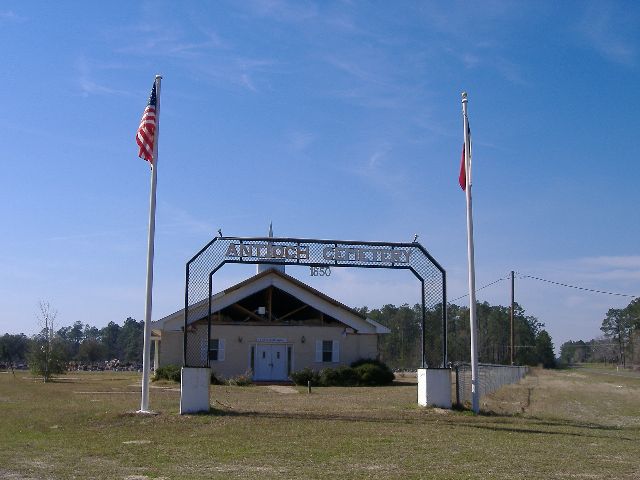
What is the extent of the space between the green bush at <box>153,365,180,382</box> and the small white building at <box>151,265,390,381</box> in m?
1.87

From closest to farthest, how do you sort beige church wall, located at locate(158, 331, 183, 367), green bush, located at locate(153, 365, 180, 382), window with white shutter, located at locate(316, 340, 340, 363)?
1. green bush, located at locate(153, 365, 180, 382)
2. beige church wall, located at locate(158, 331, 183, 367)
3. window with white shutter, located at locate(316, 340, 340, 363)

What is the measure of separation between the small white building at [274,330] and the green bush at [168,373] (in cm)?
187

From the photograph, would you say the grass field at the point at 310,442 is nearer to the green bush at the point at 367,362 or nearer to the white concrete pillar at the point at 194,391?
the white concrete pillar at the point at 194,391

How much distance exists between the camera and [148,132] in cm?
1886

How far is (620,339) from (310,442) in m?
121

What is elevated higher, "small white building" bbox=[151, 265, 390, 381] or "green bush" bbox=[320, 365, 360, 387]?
"small white building" bbox=[151, 265, 390, 381]

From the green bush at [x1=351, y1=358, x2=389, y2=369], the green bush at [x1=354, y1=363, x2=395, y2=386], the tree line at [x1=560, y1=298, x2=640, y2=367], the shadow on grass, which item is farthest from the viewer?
the tree line at [x1=560, y1=298, x2=640, y2=367]

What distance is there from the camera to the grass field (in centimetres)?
1115

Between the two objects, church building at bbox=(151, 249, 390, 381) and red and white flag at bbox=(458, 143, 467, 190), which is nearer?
red and white flag at bbox=(458, 143, 467, 190)

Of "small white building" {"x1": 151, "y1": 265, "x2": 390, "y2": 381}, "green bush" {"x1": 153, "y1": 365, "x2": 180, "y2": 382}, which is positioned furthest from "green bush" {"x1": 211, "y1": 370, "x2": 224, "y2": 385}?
"small white building" {"x1": 151, "y1": 265, "x2": 390, "y2": 381}

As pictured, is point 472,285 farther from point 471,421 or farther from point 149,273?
point 149,273

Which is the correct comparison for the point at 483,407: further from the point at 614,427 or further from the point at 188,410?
the point at 188,410

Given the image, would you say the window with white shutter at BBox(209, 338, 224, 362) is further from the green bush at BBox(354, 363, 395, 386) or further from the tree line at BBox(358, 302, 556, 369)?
the tree line at BBox(358, 302, 556, 369)

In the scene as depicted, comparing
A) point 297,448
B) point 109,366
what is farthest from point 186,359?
point 109,366
